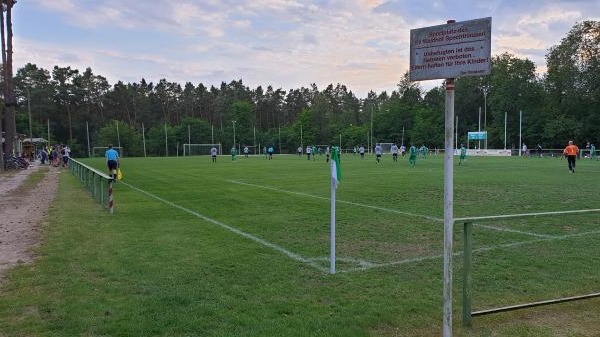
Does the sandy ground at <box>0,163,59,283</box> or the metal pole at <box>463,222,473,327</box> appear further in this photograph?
the sandy ground at <box>0,163,59,283</box>

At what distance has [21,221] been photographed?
12.2 metres

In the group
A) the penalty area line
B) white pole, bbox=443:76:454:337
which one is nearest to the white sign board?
white pole, bbox=443:76:454:337

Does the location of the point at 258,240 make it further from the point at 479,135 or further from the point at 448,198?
the point at 479,135

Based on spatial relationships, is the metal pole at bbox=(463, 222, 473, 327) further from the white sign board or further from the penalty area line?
the penalty area line

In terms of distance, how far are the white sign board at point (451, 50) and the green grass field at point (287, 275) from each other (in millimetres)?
2525

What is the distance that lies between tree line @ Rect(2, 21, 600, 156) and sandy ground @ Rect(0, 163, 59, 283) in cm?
6476

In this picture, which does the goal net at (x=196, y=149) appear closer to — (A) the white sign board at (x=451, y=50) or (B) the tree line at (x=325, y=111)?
(B) the tree line at (x=325, y=111)

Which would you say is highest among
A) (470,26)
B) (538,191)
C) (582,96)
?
(582,96)

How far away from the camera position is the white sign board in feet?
13.4

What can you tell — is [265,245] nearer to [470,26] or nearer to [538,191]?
[470,26]

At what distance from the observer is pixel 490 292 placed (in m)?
6.11

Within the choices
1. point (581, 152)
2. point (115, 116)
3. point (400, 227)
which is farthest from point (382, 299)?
point (115, 116)

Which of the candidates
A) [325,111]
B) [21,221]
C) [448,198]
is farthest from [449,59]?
[325,111]

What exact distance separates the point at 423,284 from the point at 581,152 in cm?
6824
